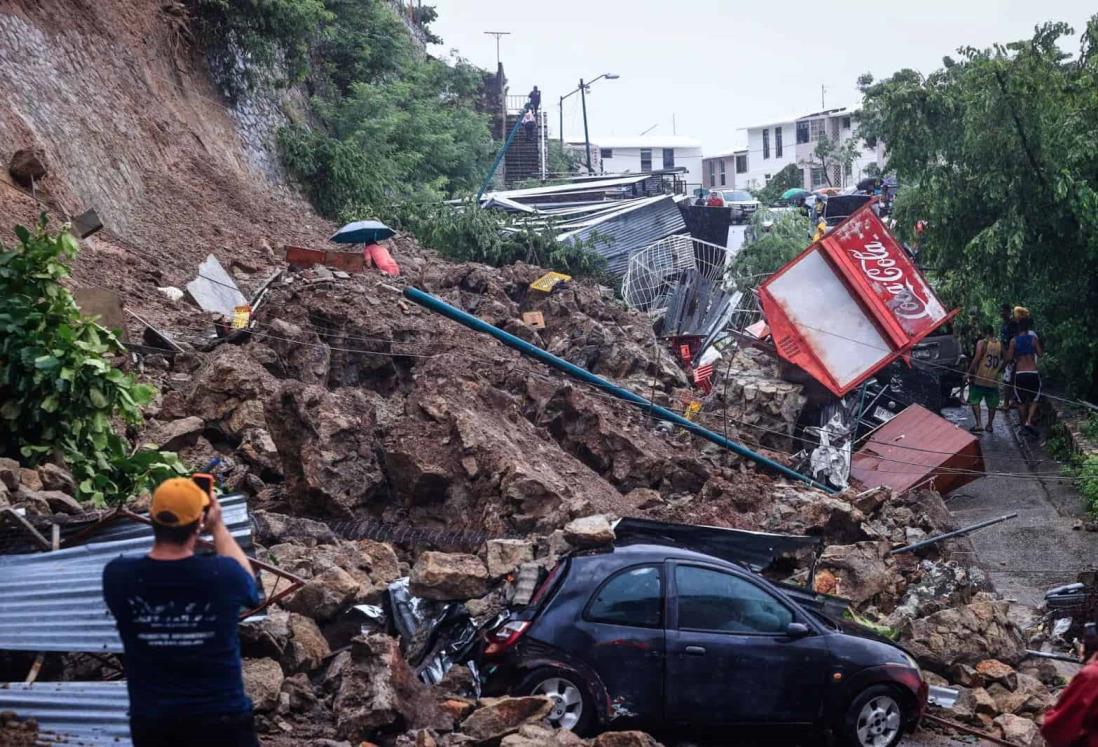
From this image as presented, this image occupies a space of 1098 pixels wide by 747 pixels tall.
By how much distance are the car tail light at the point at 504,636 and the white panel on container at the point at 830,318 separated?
9906 mm

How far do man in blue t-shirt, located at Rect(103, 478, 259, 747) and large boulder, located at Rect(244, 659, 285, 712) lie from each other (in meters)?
2.25

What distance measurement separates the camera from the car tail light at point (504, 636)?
273 inches

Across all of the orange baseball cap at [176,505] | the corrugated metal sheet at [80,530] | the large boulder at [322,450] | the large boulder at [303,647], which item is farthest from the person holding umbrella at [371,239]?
the orange baseball cap at [176,505]

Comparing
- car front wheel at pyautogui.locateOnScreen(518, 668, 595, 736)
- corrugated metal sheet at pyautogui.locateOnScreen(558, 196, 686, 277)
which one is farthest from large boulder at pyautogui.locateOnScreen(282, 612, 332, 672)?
corrugated metal sheet at pyautogui.locateOnScreen(558, 196, 686, 277)

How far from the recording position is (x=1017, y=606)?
1099 cm

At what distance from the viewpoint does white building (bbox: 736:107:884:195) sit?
66.6m

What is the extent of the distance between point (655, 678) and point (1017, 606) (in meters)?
5.53

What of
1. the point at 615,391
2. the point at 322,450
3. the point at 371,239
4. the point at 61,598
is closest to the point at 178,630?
the point at 61,598

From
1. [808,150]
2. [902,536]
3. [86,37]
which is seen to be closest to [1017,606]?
[902,536]

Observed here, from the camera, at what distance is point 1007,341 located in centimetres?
1689

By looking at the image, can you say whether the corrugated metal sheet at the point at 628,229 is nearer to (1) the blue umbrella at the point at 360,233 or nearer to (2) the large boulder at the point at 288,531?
(1) the blue umbrella at the point at 360,233

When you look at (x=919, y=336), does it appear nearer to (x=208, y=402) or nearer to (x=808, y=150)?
(x=208, y=402)

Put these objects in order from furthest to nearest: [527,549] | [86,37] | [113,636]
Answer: [86,37], [527,549], [113,636]

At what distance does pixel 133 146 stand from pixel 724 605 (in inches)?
578
